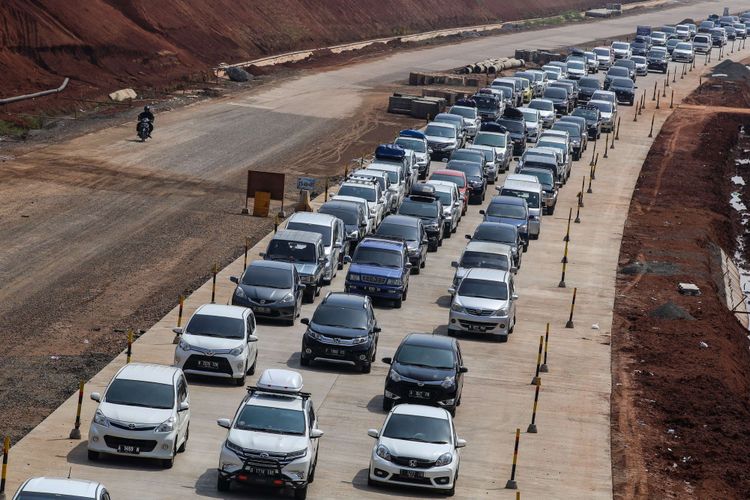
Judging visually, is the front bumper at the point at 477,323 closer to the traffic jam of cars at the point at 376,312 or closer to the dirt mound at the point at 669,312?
the traffic jam of cars at the point at 376,312

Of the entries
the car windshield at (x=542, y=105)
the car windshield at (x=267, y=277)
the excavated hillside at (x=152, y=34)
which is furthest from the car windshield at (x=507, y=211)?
the excavated hillside at (x=152, y=34)

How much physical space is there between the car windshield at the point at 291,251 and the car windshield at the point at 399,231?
4.07 m

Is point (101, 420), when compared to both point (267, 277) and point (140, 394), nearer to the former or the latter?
point (140, 394)

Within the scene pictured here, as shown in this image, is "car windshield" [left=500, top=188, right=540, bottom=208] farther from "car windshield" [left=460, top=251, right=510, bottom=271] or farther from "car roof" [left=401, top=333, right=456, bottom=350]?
"car roof" [left=401, top=333, right=456, bottom=350]

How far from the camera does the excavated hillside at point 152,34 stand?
75812 mm

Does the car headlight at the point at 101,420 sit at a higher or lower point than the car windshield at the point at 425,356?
higher

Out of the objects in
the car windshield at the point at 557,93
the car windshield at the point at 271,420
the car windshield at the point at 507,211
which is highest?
the car windshield at the point at 271,420

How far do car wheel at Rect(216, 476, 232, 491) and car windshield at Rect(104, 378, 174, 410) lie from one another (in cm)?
185

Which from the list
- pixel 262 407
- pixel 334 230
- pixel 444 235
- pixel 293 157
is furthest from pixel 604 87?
pixel 262 407

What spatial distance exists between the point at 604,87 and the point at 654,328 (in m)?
55.1

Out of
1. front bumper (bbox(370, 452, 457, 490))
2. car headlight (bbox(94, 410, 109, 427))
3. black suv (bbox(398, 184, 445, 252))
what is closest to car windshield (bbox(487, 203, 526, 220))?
black suv (bbox(398, 184, 445, 252))

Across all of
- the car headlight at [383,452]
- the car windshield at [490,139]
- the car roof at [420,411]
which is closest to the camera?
the car headlight at [383,452]

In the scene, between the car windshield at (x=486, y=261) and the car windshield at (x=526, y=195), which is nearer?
the car windshield at (x=486, y=261)

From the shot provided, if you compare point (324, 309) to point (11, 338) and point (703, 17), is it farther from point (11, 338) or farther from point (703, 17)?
point (703, 17)
